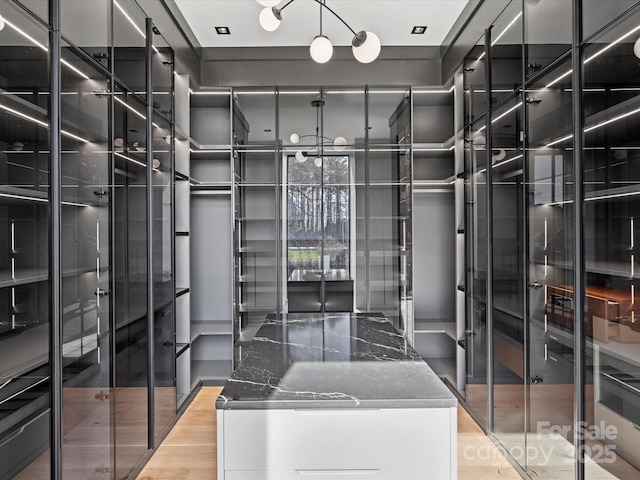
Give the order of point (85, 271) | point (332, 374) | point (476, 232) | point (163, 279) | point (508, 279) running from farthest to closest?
point (476, 232)
point (163, 279)
point (508, 279)
point (85, 271)
point (332, 374)

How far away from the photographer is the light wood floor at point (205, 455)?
256 centimetres

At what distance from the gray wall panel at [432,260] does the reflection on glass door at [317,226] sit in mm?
852

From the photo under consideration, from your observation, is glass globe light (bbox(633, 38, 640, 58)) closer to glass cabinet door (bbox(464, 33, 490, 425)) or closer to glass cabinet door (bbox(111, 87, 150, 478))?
glass cabinet door (bbox(464, 33, 490, 425))

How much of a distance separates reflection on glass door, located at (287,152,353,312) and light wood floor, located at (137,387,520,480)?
151 centimetres

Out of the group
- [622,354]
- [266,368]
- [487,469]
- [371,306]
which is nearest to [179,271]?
[371,306]

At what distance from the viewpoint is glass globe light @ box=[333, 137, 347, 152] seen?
4203 mm

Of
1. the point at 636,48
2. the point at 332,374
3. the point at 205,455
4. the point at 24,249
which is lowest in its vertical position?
the point at 205,455

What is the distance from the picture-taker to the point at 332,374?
1490 mm

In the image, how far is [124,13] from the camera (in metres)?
2.52

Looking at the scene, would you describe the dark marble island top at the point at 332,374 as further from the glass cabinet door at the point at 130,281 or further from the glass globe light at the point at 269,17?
the glass globe light at the point at 269,17

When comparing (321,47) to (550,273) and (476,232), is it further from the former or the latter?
(476,232)

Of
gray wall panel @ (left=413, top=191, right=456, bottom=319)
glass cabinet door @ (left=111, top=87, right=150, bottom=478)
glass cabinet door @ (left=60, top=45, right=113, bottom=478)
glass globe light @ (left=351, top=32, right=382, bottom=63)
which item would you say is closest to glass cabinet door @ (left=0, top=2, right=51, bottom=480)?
glass cabinet door @ (left=60, top=45, right=113, bottom=478)

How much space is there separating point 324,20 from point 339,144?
1.11 metres

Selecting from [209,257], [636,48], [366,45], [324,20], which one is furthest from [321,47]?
[209,257]
